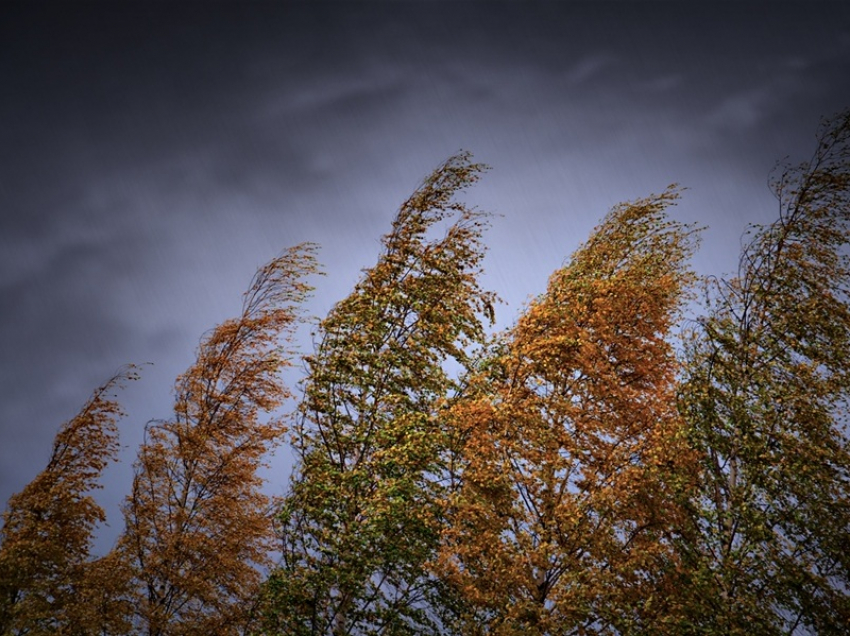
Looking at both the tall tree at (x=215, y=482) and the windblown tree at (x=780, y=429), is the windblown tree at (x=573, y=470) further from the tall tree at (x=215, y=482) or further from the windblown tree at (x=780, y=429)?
the tall tree at (x=215, y=482)

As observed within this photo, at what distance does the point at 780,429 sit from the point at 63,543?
15.5 metres

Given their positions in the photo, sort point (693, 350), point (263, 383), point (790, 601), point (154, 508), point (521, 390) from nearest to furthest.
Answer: point (790, 601)
point (693, 350)
point (521, 390)
point (154, 508)
point (263, 383)

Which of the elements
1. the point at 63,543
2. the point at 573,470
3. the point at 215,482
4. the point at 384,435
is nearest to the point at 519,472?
the point at 573,470

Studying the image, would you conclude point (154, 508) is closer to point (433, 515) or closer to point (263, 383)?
A: point (263, 383)

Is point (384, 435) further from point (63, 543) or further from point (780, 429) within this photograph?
point (63, 543)

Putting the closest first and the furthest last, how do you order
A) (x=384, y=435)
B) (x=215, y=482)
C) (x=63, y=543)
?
(x=384, y=435), (x=63, y=543), (x=215, y=482)

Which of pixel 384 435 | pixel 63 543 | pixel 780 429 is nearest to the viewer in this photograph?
pixel 780 429

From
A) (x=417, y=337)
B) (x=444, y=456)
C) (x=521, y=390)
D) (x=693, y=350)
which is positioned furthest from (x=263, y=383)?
(x=693, y=350)

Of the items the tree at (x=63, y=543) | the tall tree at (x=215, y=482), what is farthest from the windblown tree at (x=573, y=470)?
the tree at (x=63, y=543)

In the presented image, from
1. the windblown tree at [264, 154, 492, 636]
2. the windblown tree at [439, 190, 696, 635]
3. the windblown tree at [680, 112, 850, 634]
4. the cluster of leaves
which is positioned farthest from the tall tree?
the windblown tree at [680, 112, 850, 634]

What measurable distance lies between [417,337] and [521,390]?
2912mm

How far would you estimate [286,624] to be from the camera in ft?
35.3

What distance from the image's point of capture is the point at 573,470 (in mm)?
10906

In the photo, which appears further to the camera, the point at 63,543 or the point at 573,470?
the point at 63,543
